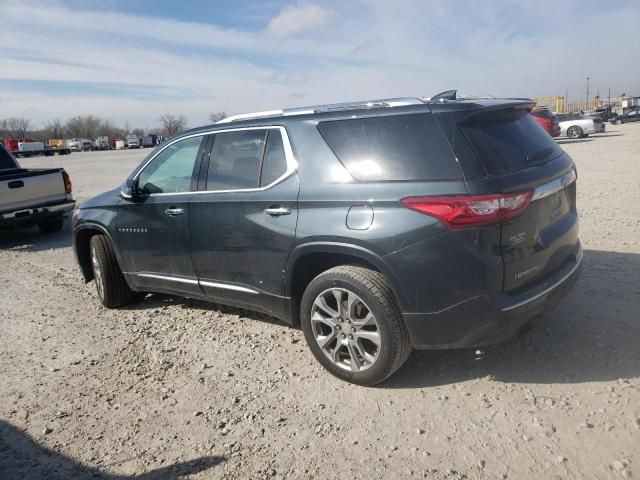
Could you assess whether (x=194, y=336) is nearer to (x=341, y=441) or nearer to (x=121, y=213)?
(x=121, y=213)

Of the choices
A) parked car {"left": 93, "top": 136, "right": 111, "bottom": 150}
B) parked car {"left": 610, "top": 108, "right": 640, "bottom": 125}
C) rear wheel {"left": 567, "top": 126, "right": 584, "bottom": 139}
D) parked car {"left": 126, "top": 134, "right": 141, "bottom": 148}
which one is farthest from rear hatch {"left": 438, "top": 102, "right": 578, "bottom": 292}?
parked car {"left": 93, "top": 136, "right": 111, "bottom": 150}

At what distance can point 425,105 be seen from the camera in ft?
10.3

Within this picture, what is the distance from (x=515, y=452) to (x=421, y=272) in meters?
1.05

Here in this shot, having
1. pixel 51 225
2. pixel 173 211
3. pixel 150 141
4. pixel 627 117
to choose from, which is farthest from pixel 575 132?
pixel 150 141

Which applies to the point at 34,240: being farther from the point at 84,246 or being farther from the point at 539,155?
the point at 539,155

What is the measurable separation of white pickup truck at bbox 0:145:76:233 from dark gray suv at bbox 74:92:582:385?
18.7 feet

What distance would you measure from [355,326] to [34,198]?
25.3ft

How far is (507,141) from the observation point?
10.3 feet

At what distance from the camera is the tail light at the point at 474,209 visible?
280cm

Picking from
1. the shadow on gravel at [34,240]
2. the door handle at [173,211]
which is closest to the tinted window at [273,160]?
the door handle at [173,211]

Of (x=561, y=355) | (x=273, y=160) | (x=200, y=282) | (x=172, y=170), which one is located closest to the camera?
(x=561, y=355)

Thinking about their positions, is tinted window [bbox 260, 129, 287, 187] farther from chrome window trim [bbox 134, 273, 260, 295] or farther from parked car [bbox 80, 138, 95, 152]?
parked car [bbox 80, 138, 95, 152]

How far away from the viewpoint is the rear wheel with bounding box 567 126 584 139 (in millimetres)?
26516

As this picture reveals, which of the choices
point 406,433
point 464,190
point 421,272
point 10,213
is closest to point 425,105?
point 464,190
